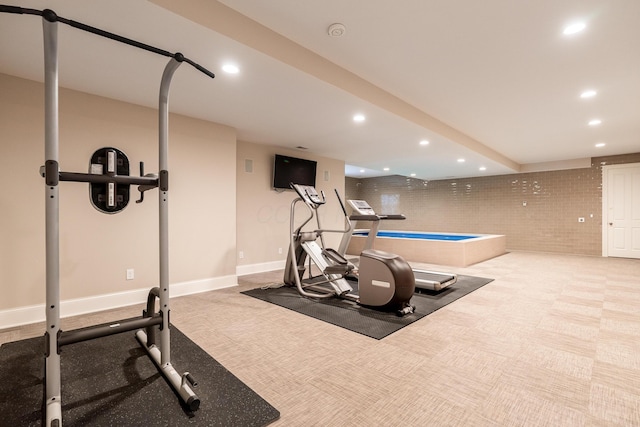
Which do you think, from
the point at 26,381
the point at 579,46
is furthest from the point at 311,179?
the point at 26,381

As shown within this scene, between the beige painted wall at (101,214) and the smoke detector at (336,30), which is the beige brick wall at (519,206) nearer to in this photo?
the beige painted wall at (101,214)

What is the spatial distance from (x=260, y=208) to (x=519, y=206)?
25.0 ft

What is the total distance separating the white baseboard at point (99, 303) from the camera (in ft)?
9.41

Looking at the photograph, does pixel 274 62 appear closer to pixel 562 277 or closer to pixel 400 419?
pixel 400 419

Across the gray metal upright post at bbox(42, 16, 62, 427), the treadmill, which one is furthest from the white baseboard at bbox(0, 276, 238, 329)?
the gray metal upright post at bbox(42, 16, 62, 427)

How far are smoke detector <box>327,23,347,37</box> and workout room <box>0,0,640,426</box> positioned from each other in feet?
0.06

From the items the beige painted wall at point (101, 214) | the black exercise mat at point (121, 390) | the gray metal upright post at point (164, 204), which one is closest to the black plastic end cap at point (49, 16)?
the gray metal upright post at point (164, 204)

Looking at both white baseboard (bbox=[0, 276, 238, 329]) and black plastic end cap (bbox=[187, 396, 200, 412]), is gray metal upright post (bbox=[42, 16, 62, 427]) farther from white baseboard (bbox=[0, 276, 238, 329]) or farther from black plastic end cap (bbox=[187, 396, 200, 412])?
white baseboard (bbox=[0, 276, 238, 329])

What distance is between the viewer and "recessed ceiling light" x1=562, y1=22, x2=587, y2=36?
7.71 feet

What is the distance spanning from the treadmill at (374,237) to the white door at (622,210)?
616 cm

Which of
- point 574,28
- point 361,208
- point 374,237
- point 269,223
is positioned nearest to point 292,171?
point 269,223

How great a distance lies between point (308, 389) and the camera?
1815 millimetres

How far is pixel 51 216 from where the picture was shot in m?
1.45

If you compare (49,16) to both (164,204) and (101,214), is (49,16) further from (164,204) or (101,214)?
(101,214)
